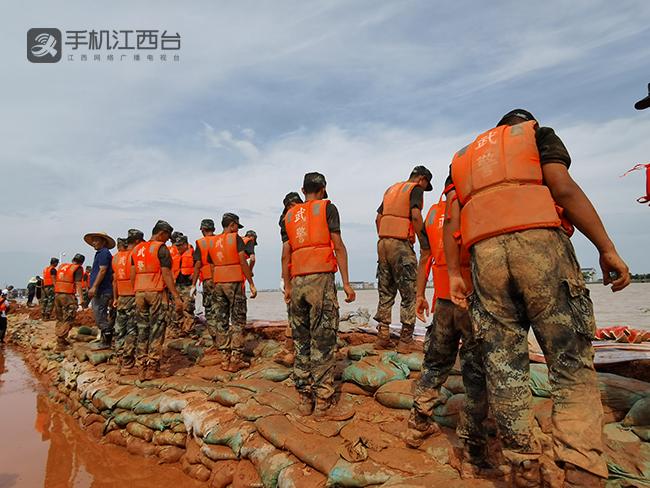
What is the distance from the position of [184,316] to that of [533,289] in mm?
8688

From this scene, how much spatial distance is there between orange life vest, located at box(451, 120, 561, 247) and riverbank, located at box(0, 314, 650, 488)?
1651mm

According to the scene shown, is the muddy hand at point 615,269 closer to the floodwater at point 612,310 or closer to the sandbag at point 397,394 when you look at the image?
the floodwater at point 612,310

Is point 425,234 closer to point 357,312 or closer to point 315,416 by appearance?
point 315,416

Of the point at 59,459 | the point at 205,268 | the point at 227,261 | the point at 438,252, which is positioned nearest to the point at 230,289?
the point at 227,261

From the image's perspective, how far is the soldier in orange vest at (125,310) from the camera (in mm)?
6957

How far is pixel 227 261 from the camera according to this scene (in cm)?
659

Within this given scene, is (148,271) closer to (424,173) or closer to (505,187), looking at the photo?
(424,173)

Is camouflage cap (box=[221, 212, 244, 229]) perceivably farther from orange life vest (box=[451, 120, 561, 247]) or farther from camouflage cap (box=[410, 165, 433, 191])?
orange life vest (box=[451, 120, 561, 247])

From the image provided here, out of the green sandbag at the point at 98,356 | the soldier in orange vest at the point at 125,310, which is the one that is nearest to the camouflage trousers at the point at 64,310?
the green sandbag at the point at 98,356

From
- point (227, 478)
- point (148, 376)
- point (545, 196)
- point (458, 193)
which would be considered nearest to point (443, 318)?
point (458, 193)

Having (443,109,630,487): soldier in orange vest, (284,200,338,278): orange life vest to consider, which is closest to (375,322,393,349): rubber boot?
(284,200,338,278): orange life vest

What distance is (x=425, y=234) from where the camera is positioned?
153 inches

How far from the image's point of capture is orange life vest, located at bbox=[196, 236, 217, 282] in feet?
22.7

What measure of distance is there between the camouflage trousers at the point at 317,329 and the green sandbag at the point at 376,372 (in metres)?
0.52
